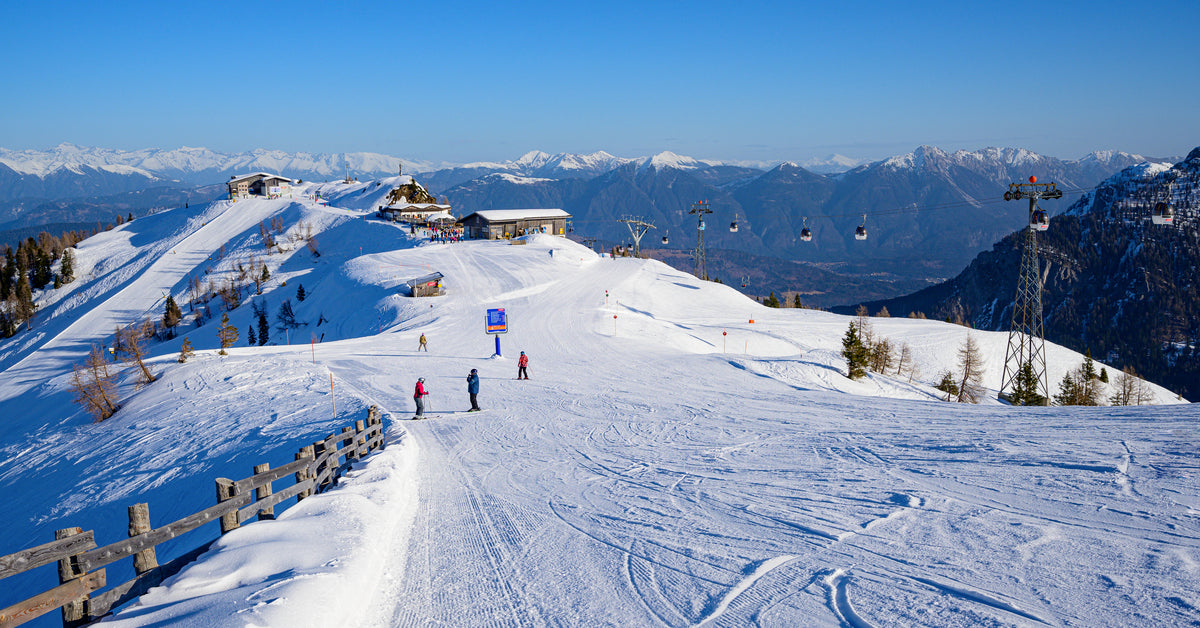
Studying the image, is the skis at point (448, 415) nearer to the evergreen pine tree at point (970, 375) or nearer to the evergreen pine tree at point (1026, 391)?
the evergreen pine tree at point (1026, 391)

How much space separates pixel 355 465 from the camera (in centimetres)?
1305

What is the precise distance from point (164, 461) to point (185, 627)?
56.6ft

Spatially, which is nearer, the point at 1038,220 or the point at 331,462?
the point at 331,462

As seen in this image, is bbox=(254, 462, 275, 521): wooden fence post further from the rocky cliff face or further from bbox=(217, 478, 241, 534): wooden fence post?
the rocky cliff face

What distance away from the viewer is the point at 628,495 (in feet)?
38.0

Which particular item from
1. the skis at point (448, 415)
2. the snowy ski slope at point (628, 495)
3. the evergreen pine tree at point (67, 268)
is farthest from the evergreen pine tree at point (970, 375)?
the evergreen pine tree at point (67, 268)

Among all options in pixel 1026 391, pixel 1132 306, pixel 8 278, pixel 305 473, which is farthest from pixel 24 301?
pixel 1132 306

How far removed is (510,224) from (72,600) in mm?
78388

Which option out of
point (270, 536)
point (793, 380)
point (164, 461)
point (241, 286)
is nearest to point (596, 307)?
point (793, 380)

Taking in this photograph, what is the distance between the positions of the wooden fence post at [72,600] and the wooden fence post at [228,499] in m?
1.84

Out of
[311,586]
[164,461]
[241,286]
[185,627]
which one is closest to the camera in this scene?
[185,627]

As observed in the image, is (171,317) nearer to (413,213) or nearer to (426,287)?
(413,213)

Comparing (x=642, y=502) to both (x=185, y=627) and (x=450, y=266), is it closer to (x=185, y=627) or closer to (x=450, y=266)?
(x=185, y=627)

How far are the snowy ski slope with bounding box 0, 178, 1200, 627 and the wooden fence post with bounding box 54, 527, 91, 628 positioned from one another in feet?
1.88
